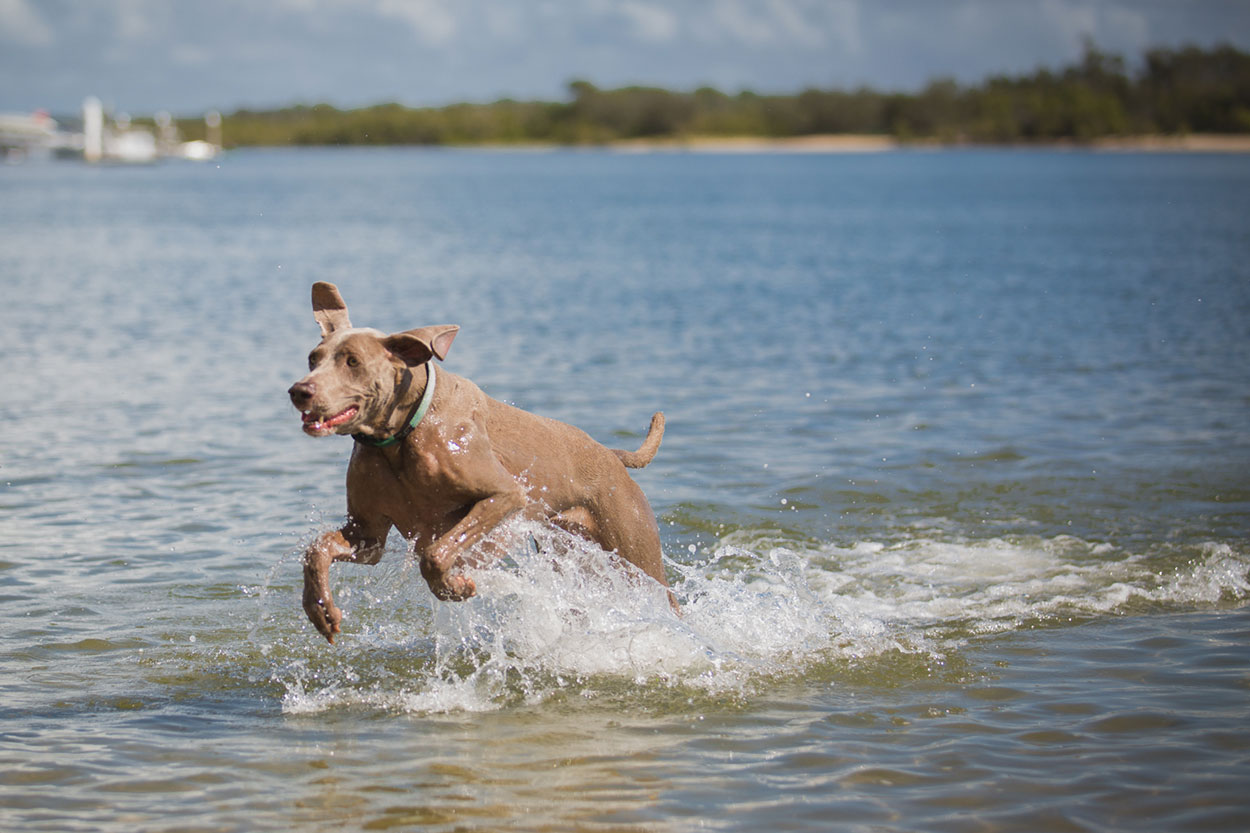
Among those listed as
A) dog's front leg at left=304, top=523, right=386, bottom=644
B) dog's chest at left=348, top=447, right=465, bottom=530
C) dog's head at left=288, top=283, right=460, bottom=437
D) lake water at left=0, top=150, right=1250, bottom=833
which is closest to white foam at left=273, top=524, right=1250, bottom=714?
lake water at left=0, top=150, right=1250, bottom=833

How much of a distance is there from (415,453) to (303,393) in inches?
30.7

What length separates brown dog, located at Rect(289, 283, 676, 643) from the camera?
6.15m

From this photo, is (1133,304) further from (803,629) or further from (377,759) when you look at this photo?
(377,759)

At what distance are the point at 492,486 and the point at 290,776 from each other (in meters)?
1.64

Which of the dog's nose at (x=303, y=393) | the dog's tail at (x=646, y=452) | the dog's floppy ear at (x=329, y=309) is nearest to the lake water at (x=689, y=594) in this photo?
the dog's tail at (x=646, y=452)

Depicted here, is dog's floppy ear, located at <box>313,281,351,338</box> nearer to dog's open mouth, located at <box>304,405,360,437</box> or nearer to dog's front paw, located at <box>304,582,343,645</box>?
dog's open mouth, located at <box>304,405,360,437</box>

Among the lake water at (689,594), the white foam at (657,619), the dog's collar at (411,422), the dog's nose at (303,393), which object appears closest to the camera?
the dog's nose at (303,393)

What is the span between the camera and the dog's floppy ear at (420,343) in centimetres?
624

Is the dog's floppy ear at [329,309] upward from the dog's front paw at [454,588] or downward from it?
upward

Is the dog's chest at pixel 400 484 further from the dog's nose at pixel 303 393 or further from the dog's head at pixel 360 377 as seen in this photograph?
the dog's nose at pixel 303 393

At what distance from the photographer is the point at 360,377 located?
241 inches

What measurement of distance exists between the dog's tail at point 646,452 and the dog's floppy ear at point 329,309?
5.96 feet

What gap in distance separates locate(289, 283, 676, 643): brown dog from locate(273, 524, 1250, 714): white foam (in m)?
0.49

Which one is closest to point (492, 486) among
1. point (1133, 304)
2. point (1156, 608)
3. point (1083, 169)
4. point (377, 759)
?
point (377, 759)
